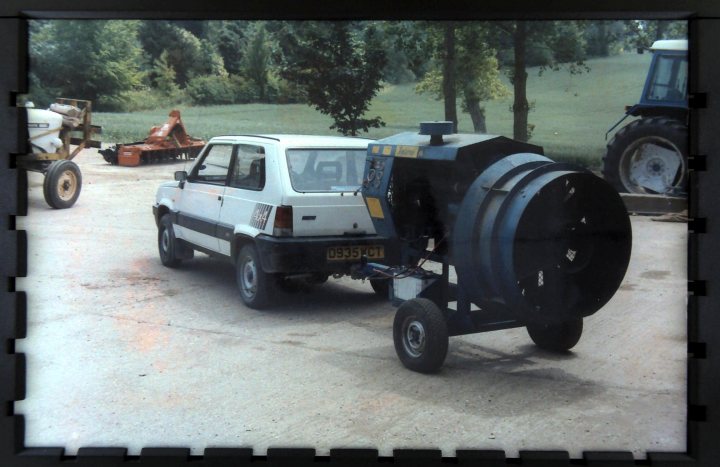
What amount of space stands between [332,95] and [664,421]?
2354 mm

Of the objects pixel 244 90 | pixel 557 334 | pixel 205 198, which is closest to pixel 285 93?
pixel 244 90

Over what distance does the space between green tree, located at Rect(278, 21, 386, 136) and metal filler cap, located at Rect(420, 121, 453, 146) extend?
241 millimetres

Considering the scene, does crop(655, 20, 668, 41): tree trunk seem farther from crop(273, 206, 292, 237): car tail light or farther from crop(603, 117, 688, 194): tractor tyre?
crop(273, 206, 292, 237): car tail light

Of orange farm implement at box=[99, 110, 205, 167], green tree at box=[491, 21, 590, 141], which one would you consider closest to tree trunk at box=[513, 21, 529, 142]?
green tree at box=[491, 21, 590, 141]

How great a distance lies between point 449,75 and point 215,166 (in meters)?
1.29

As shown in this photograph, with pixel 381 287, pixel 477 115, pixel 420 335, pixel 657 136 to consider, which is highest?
pixel 477 115

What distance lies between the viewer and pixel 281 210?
184 inches

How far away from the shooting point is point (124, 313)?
484cm

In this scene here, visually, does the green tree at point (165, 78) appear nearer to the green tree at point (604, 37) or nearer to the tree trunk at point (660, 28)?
the green tree at point (604, 37)

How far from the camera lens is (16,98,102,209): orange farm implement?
4840 mm

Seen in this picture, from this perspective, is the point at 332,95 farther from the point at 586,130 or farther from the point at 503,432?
the point at 503,432

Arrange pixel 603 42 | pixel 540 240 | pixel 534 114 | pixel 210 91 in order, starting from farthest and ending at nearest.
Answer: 1. pixel 210 91
2. pixel 534 114
3. pixel 603 42
4. pixel 540 240

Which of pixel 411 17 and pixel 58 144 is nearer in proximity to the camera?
pixel 411 17

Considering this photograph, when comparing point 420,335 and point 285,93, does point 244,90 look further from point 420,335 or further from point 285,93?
point 420,335
